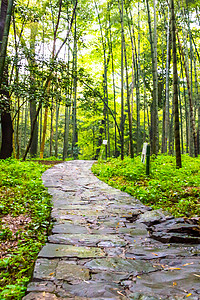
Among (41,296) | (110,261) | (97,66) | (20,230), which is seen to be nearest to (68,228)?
(20,230)

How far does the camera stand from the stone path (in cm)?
143

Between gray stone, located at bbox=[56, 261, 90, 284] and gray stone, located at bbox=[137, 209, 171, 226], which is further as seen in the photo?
gray stone, located at bbox=[137, 209, 171, 226]

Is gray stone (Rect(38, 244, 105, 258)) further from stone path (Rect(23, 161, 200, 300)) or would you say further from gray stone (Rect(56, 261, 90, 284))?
gray stone (Rect(56, 261, 90, 284))

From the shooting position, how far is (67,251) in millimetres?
1995

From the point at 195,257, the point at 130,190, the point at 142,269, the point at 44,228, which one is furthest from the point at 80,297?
the point at 130,190

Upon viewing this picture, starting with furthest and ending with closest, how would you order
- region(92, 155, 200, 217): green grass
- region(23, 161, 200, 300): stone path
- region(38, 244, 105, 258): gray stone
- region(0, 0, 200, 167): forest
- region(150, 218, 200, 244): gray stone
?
region(0, 0, 200, 167): forest → region(92, 155, 200, 217): green grass → region(150, 218, 200, 244): gray stone → region(38, 244, 105, 258): gray stone → region(23, 161, 200, 300): stone path

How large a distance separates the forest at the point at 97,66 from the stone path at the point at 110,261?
2.97 metres

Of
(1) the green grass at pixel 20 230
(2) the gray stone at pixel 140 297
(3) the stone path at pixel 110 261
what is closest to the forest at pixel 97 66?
(1) the green grass at pixel 20 230

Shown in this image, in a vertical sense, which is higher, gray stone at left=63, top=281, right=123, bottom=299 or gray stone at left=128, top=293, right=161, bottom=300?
gray stone at left=63, top=281, right=123, bottom=299

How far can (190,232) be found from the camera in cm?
248

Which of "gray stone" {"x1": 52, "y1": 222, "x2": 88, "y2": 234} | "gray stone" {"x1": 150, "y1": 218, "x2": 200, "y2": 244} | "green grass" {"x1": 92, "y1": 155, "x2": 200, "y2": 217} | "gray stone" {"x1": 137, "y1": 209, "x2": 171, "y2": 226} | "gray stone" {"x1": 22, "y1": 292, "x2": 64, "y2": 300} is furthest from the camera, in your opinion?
"green grass" {"x1": 92, "y1": 155, "x2": 200, "y2": 217}

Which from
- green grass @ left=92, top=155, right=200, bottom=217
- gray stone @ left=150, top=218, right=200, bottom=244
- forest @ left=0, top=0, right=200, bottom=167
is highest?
forest @ left=0, top=0, right=200, bottom=167

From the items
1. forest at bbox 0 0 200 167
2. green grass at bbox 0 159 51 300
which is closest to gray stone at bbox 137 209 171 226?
green grass at bbox 0 159 51 300

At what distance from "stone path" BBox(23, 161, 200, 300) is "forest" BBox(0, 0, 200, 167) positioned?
2.97 meters
